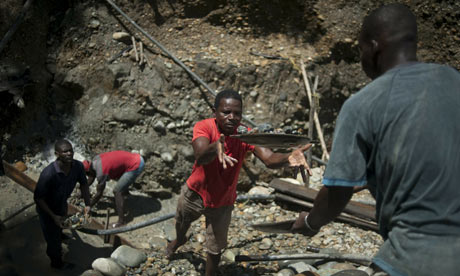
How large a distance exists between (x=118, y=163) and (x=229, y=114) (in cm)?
271

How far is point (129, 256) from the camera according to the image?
13.2 feet

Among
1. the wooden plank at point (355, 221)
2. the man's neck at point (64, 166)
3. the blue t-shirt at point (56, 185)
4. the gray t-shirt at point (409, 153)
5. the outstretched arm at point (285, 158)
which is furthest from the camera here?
the wooden plank at point (355, 221)

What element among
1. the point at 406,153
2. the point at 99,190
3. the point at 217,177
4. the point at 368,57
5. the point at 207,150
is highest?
the point at 368,57

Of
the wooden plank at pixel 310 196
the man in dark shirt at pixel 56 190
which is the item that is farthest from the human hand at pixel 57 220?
the wooden plank at pixel 310 196

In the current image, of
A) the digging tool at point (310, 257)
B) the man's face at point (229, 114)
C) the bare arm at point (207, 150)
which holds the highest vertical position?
the man's face at point (229, 114)

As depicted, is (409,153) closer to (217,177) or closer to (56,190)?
(217,177)

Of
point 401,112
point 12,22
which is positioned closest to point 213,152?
point 401,112

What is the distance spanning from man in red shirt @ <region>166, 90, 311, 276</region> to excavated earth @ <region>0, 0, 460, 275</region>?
1.72 m

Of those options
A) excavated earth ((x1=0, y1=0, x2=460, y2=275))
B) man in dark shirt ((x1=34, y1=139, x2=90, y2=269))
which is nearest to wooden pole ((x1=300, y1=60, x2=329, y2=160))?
excavated earth ((x1=0, y1=0, x2=460, y2=275))

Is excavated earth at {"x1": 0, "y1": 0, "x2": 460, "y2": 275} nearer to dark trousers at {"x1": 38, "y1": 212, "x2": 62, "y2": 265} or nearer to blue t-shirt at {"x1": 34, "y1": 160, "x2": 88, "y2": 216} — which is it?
dark trousers at {"x1": 38, "y1": 212, "x2": 62, "y2": 265}

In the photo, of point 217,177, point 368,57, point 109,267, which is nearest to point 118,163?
point 109,267

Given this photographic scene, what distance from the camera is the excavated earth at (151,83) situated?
5.86m

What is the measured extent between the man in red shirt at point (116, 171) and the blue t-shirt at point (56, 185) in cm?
114

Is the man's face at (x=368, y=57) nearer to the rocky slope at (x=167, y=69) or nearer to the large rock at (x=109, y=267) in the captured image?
the large rock at (x=109, y=267)
